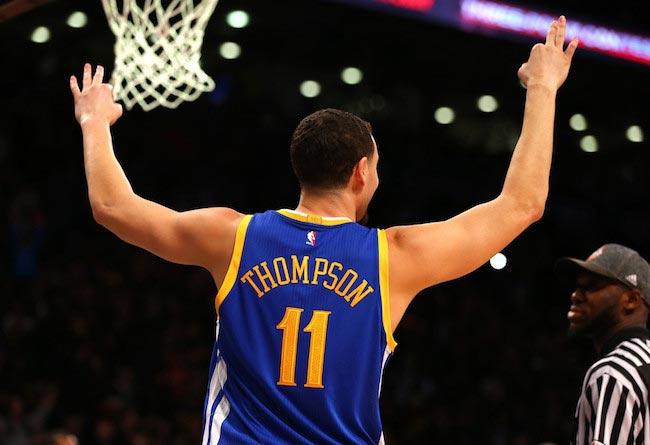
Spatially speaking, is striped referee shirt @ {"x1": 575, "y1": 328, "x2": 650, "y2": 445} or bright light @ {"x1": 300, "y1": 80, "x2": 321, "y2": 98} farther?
bright light @ {"x1": 300, "y1": 80, "x2": 321, "y2": 98}

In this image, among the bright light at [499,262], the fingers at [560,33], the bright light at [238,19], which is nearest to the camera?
the fingers at [560,33]

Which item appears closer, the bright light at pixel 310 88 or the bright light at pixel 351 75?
the bright light at pixel 351 75

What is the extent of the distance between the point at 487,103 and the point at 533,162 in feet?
43.5

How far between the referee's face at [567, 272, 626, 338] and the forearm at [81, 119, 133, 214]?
2.54m

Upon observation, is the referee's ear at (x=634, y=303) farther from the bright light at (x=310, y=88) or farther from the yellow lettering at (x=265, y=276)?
the bright light at (x=310, y=88)

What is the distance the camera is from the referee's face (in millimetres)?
4668

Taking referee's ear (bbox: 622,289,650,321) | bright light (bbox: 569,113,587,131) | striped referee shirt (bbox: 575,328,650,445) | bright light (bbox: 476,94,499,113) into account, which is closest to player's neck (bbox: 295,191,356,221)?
striped referee shirt (bbox: 575,328,650,445)

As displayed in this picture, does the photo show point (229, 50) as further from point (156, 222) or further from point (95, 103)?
point (156, 222)

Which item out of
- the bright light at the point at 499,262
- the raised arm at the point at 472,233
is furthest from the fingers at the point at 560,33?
the bright light at the point at 499,262

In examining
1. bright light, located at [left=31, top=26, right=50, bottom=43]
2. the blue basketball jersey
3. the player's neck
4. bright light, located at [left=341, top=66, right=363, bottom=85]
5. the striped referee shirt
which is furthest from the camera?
bright light, located at [left=341, top=66, right=363, bottom=85]

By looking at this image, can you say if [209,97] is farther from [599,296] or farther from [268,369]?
[268,369]

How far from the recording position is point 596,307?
470 cm

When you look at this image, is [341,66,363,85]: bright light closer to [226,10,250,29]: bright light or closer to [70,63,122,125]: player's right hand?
[226,10,250,29]: bright light

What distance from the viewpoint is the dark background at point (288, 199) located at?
11.1 m
